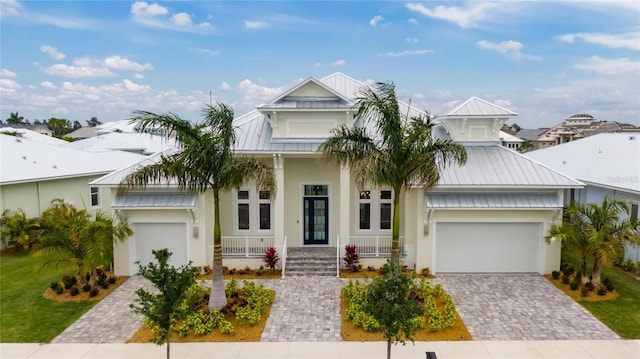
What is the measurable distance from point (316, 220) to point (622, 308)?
35.5 feet

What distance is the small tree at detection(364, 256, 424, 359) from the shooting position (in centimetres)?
789

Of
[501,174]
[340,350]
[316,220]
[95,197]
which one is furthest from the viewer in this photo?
[95,197]

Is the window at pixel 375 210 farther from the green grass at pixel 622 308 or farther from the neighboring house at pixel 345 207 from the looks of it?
the green grass at pixel 622 308

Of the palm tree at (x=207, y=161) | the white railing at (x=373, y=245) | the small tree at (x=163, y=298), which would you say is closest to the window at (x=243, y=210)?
the white railing at (x=373, y=245)

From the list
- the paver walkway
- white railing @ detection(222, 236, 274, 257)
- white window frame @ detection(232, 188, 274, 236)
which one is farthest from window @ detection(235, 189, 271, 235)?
the paver walkway

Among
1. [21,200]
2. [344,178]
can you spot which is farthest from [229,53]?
[21,200]

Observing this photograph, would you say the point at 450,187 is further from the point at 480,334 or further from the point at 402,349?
the point at 402,349

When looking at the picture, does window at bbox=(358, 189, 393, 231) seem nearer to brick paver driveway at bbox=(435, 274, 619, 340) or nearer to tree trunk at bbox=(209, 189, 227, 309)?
brick paver driveway at bbox=(435, 274, 619, 340)

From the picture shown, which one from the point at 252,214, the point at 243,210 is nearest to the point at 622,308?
the point at 252,214

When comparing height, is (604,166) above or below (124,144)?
below

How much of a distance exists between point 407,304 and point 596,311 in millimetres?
7541

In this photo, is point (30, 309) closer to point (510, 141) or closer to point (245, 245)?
point (245, 245)

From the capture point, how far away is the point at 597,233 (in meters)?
12.7

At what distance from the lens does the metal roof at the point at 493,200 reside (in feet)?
47.8
